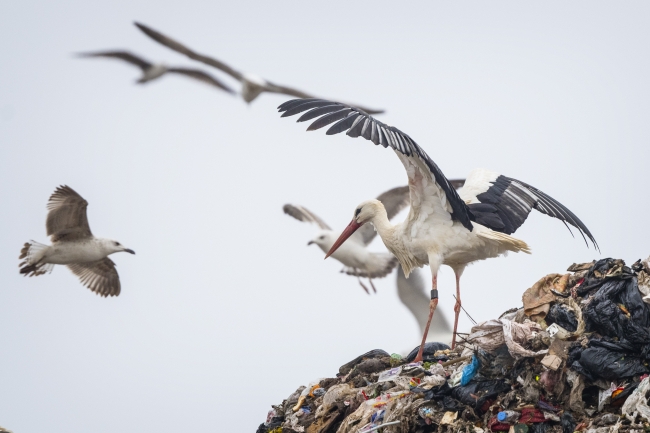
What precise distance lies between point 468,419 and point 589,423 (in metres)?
0.73

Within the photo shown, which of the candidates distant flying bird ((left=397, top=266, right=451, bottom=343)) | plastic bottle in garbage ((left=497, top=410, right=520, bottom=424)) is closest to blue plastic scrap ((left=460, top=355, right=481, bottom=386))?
plastic bottle in garbage ((left=497, top=410, right=520, bottom=424))

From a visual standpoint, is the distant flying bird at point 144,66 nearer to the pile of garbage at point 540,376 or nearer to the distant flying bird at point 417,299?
the distant flying bird at point 417,299

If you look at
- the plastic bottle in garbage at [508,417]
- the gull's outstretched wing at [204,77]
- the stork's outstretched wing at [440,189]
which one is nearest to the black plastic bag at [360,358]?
the stork's outstretched wing at [440,189]

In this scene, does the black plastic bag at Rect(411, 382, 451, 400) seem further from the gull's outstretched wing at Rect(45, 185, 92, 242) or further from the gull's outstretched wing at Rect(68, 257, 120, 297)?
the gull's outstretched wing at Rect(68, 257, 120, 297)

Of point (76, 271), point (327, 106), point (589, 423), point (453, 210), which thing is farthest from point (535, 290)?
point (76, 271)

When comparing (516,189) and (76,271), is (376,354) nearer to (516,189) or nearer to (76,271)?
(516,189)

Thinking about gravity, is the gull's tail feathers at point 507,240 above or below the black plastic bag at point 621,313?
above

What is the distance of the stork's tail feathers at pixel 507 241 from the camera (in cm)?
612

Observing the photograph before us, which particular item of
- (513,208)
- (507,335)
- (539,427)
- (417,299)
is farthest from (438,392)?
(417,299)

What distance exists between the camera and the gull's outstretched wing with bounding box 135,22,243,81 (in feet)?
34.2

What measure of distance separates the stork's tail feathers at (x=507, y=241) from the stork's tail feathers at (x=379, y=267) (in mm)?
5173

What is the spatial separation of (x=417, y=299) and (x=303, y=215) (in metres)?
3.62

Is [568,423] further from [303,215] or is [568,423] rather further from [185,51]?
[303,215]

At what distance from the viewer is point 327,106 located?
18.2 feet
